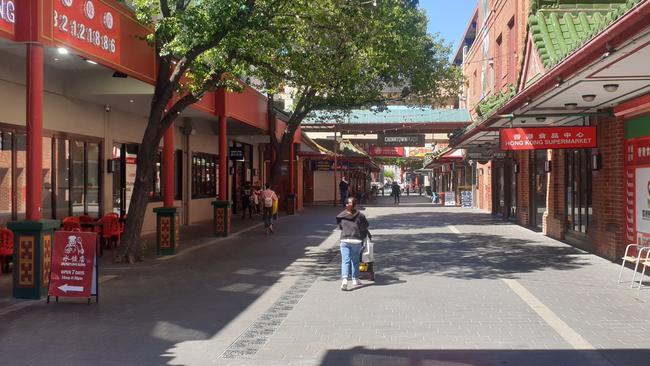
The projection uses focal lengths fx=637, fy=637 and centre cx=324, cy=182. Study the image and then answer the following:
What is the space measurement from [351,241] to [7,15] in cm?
566

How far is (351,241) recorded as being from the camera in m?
9.64

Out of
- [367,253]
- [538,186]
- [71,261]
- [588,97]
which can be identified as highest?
[588,97]

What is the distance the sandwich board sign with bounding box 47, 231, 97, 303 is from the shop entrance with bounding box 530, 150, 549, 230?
44.2 feet

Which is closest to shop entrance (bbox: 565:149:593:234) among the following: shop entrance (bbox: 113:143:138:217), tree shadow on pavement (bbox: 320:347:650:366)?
tree shadow on pavement (bbox: 320:347:650:366)

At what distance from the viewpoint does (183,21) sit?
11328 mm

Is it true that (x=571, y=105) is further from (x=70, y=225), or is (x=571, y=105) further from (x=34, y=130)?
(x=70, y=225)

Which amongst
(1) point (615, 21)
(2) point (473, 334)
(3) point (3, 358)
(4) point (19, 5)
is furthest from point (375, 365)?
(4) point (19, 5)

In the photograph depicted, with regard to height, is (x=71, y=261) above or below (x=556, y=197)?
below

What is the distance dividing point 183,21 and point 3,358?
705cm

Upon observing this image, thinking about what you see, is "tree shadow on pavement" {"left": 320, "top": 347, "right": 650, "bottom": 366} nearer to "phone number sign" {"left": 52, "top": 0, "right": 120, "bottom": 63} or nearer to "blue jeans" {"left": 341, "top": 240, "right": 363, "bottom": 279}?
"blue jeans" {"left": 341, "top": 240, "right": 363, "bottom": 279}

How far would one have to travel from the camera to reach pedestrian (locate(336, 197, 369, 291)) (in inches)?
379

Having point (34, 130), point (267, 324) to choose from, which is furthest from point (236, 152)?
point (267, 324)

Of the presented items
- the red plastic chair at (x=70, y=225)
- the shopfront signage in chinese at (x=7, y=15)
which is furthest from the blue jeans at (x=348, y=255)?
the red plastic chair at (x=70, y=225)

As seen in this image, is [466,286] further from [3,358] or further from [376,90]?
[376,90]
